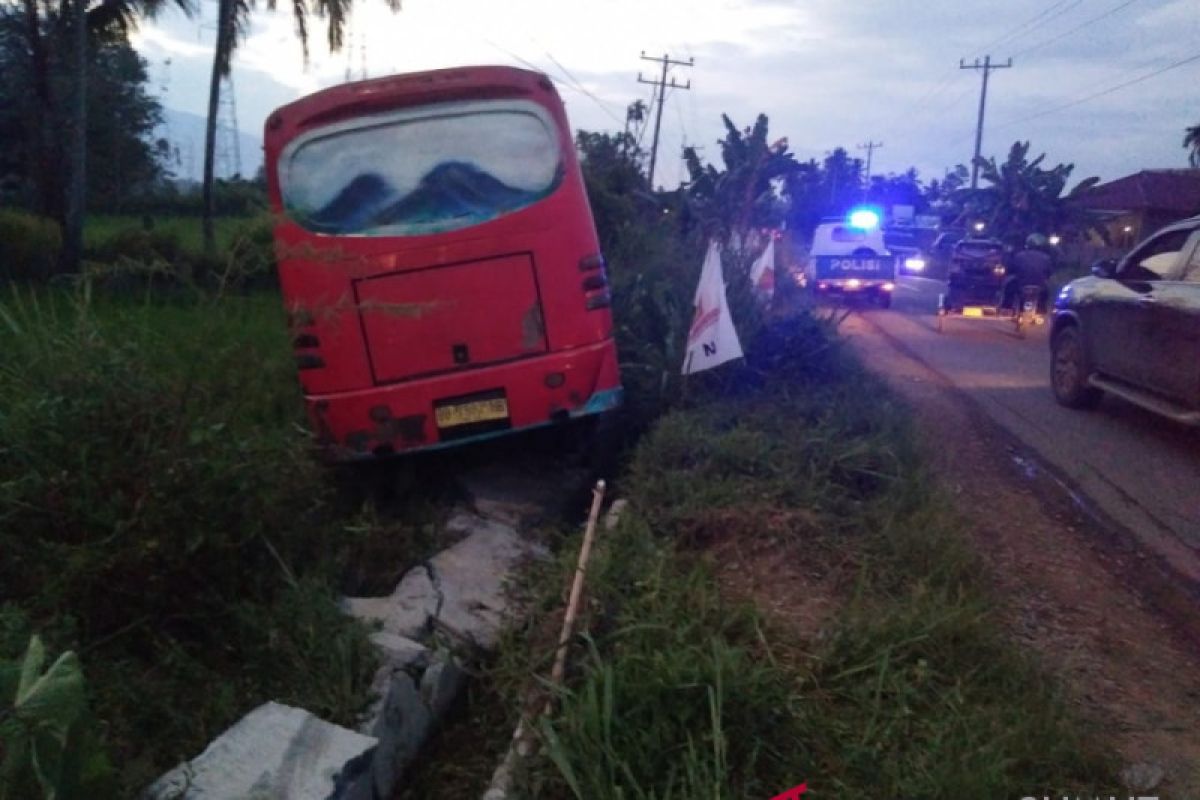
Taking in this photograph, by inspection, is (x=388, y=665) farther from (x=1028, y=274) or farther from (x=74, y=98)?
(x=1028, y=274)

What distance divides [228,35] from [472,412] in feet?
51.3

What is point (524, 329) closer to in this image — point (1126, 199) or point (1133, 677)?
point (1133, 677)

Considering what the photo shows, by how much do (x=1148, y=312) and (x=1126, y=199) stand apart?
42.2 meters

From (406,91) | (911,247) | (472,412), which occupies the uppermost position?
(406,91)

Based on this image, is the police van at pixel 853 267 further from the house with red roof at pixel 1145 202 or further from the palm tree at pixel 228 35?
the house with red roof at pixel 1145 202

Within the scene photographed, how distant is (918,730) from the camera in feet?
12.0

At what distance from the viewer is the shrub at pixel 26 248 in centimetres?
1549

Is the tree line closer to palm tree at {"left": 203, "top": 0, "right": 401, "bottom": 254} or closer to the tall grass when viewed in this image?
palm tree at {"left": 203, "top": 0, "right": 401, "bottom": 254}

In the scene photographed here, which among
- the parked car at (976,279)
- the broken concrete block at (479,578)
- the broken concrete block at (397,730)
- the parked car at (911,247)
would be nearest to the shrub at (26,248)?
the broken concrete block at (479,578)

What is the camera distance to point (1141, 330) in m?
9.05

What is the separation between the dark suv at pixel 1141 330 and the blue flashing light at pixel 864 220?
48.0ft

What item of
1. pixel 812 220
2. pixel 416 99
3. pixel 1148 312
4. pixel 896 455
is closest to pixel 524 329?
pixel 416 99

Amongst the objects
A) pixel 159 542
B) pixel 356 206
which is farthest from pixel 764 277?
pixel 159 542

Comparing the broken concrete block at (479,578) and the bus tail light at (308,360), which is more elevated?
the bus tail light at (308,360)
